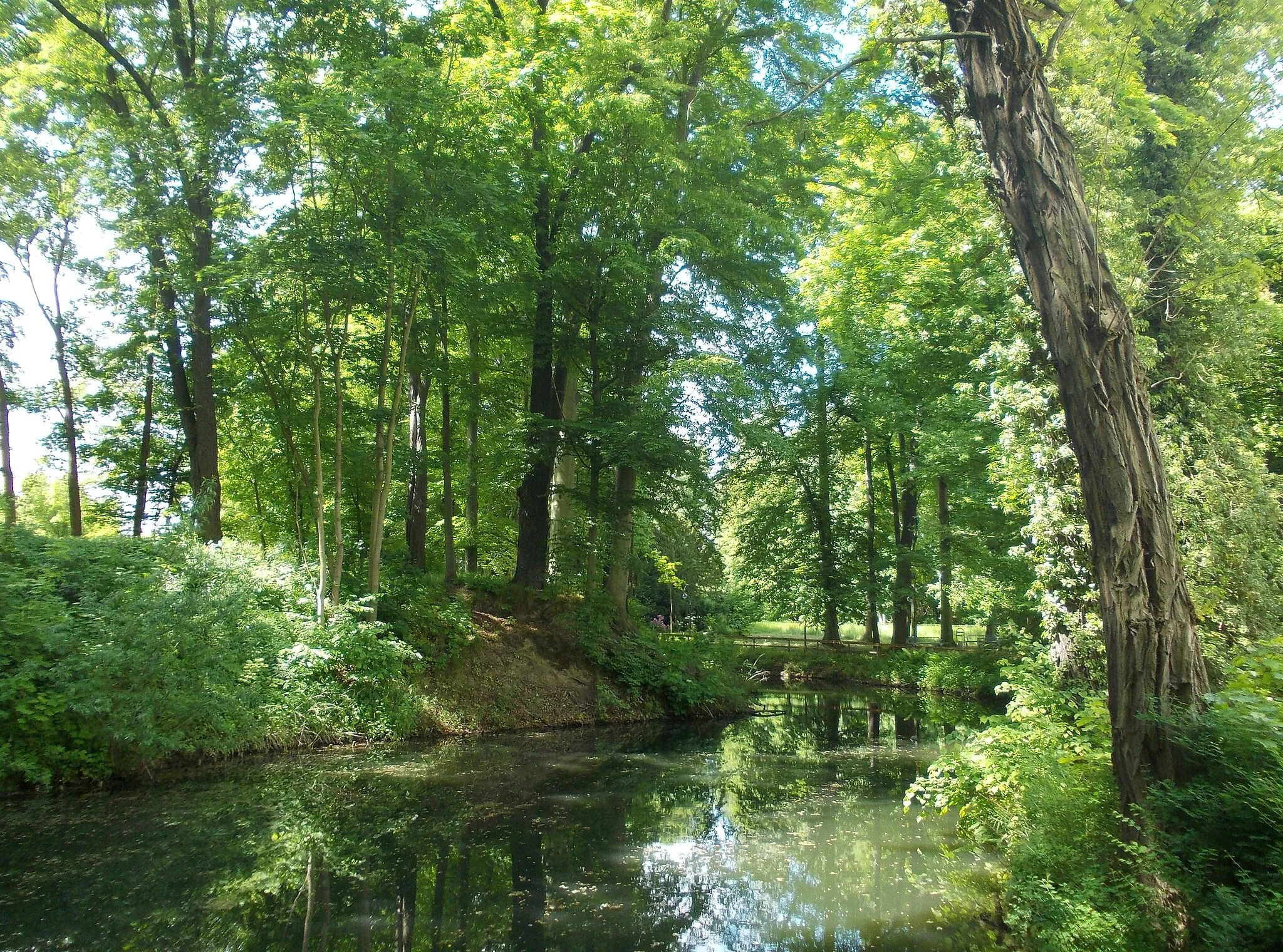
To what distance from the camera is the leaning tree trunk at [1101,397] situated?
4.61 meters

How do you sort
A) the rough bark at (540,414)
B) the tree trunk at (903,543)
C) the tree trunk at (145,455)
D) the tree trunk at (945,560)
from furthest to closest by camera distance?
the tree trunk at (903,543)
the tree trunk at (945,560)
the tree trunk at (145,455)
the rough bark at (540,414)

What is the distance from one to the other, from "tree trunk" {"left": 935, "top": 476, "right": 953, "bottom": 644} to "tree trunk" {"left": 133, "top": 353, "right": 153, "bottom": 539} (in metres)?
19.6

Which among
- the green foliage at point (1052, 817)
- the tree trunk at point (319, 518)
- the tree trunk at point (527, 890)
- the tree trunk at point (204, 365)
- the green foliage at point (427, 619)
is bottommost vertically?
the tree trunk at point (527, 890)

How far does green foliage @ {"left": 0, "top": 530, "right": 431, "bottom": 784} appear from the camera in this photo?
24.4ft

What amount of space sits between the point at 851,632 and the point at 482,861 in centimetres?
2917

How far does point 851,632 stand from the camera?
110ft

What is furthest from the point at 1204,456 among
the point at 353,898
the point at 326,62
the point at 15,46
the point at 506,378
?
the point at 15,46

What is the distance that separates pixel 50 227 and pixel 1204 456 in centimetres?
2114

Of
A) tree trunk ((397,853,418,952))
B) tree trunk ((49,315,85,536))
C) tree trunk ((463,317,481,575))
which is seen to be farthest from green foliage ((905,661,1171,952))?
tree trunk ((49,315,85,536))

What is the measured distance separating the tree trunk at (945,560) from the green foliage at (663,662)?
798cm

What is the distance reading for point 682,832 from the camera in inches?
291

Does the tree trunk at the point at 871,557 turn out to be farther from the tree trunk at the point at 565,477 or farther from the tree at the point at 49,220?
the tree at the point at 49,220

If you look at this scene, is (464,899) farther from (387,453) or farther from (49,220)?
(49,220)

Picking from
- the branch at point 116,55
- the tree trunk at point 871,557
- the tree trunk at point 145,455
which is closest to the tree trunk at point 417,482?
the branch at point 116,55
